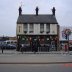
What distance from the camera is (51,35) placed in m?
81.9

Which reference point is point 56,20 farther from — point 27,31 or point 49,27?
point 27,31

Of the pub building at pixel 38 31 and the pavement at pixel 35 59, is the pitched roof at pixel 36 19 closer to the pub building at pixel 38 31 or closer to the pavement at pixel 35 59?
the pub building at pixel 38 31

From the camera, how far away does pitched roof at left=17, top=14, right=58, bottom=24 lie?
83312 mm

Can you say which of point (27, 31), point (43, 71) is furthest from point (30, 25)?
point (43, 71)

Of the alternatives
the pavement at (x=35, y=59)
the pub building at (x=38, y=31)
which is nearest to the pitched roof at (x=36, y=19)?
the pub building at (x=38, y=31)

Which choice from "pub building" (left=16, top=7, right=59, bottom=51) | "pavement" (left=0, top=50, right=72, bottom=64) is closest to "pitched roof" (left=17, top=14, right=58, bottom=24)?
"pub building" (left=16, top=7, right=59, bottom=51)

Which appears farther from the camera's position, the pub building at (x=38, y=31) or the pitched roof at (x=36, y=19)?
the pitched roof at (x=36, y=19)

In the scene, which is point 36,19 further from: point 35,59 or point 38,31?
point 35,59

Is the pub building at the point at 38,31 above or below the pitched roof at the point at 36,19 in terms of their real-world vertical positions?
below

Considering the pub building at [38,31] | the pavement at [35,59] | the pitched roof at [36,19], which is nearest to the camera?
the pavement at [35,59]

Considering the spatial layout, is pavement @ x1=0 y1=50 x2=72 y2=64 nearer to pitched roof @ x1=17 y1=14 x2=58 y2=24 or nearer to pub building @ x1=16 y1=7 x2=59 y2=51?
pub building @ x1=16 y1=7 x2=59 y2=51

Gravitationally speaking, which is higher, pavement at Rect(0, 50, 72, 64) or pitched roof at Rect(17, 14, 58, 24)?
pitched roof at Rect(17, 14, 58, 24)

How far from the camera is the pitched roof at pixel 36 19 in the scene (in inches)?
3280

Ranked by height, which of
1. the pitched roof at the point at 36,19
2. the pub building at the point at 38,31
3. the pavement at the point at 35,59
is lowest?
the pavement at the point at 35,59
